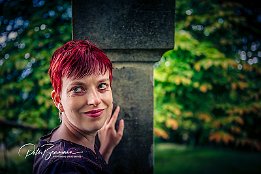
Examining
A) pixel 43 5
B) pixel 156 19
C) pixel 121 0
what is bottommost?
pixel 156 19

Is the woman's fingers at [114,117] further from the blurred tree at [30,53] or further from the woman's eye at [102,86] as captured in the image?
the blurred tree at [30,53]

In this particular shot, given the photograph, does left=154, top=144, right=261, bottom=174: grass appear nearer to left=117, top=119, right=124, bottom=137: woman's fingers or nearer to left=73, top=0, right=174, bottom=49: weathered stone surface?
left=117, top=119, right=124, bottom=137: woman's fingers

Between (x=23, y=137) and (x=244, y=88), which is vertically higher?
(x=244, y=88)

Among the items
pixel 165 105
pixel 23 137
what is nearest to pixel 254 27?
pixel 165 105

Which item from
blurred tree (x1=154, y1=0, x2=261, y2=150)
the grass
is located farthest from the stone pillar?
the grass

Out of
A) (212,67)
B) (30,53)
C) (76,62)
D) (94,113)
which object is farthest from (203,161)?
(76,62)

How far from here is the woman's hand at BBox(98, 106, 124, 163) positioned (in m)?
1.75

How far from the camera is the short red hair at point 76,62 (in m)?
1.23

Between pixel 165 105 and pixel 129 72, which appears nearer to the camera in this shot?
pixel 129 72

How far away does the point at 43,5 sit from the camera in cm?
258

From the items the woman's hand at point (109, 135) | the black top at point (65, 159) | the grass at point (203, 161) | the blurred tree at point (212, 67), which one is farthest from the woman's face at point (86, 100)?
the grass at point (203, 161)

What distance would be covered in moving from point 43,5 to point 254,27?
108 inches

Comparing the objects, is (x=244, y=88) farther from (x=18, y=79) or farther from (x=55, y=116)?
(x=18, y=79)

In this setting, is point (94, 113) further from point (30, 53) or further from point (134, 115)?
point (30, 53)
